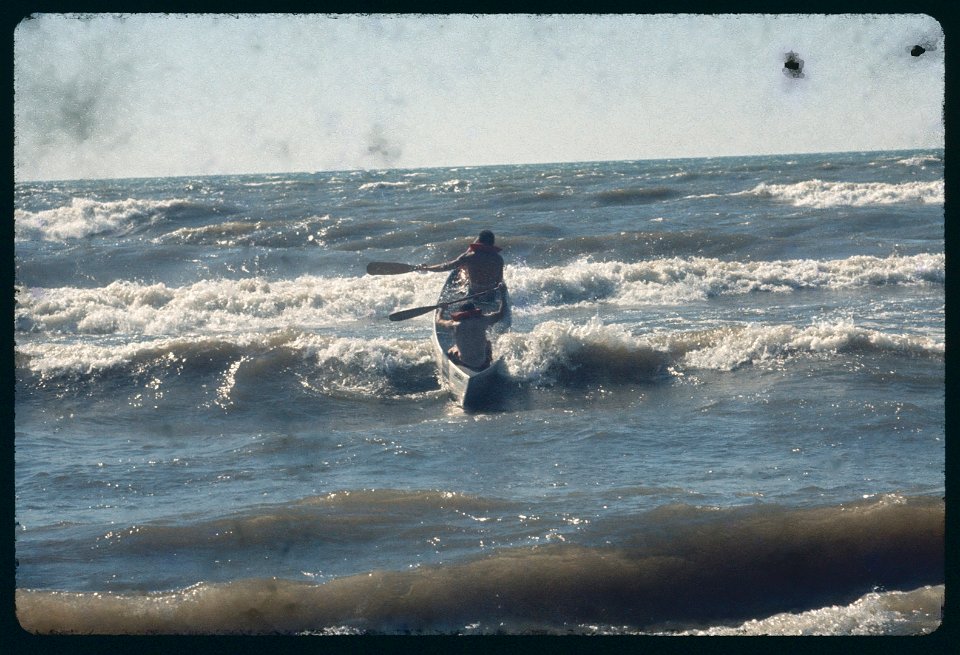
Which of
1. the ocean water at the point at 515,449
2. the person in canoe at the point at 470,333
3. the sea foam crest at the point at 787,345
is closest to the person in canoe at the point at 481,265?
the person in canoe at the point at 470,333

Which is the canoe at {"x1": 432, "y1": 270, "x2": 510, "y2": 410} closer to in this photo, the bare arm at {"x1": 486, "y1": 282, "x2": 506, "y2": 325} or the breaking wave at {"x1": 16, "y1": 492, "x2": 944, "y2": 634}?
the bare arm at {"x1": 486, "y1": 282, "x2": 506, "y2": 325}

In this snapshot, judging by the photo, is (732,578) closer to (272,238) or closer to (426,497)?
(426,497)

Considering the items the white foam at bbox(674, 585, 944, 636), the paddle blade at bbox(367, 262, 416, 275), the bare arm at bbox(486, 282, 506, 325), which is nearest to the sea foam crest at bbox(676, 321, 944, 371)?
the bare arm at bbox(486, 282, 506, 325)

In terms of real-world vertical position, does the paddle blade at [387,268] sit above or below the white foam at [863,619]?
above

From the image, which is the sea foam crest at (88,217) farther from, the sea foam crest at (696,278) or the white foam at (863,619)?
the white foam at (863,619)

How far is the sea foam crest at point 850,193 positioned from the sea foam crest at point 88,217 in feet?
60.1

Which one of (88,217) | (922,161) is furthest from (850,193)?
(88,217)

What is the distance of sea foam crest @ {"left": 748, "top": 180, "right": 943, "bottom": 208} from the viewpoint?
2675 centimetres

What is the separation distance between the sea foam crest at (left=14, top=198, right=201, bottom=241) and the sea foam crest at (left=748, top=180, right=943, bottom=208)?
60.1 ft

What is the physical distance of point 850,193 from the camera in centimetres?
2817

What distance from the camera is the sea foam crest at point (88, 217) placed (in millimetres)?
27969

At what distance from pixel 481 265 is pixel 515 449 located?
11.0 feet

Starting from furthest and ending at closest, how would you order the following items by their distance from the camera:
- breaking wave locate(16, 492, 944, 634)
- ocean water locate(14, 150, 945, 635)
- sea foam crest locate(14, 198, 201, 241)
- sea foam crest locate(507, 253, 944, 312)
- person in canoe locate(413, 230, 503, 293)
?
sea foam crest locate(14, 198, 201, 241) → sea foam crest locate(507, 253, 944, 312) → person in canoe locate(413, 230, 503, 293) → ocean water locate(14, 150, 945, 635) → breaking wave locate(16, 492, 944, 634)

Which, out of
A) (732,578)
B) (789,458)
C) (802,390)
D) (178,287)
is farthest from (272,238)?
(732,578)
